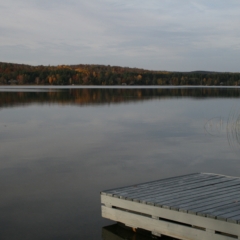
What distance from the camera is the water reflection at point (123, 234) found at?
13.0 feet

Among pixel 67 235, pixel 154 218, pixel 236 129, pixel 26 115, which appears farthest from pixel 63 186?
pixel 26 115

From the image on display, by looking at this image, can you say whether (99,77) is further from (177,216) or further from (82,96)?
(177,216)

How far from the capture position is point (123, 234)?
13.3 ft

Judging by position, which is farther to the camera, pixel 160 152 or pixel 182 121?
pixel 182 121

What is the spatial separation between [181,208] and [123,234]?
2.31 feet

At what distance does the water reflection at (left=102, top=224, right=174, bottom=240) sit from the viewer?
395 cm

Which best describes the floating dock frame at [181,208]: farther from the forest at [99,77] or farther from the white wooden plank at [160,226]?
the forest at [99,77]

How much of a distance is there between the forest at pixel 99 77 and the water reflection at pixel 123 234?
2615 inches

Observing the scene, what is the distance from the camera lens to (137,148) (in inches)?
330

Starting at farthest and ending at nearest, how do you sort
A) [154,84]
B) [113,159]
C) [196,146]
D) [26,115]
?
1. [154,84]
2. [26,115]
3. [196,146]
4. [113,159]

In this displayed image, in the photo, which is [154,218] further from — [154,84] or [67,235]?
[154,84]

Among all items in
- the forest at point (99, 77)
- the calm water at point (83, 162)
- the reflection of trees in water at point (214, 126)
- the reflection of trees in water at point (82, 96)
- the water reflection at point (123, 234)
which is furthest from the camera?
the forest at point (99, 77)

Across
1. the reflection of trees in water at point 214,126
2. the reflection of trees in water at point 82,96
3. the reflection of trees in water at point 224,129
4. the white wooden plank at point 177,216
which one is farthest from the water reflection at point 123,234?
the reflection of trees in water at point 82,96

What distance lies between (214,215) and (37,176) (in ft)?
10.3
